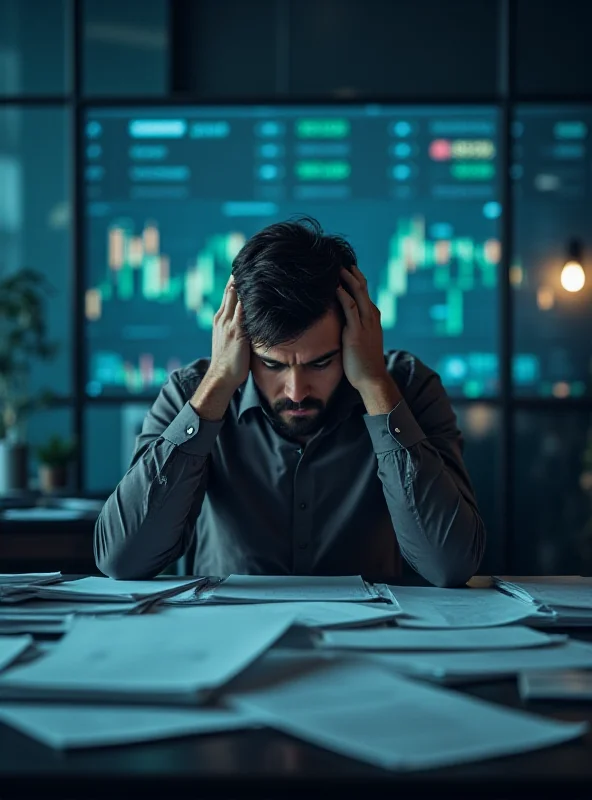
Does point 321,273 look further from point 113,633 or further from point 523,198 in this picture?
point 523,198

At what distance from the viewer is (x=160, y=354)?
453 centimetres

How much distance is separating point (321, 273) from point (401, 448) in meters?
0.37

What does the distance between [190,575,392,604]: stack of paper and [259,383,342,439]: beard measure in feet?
1.26

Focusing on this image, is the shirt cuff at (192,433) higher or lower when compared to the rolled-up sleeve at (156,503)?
higher

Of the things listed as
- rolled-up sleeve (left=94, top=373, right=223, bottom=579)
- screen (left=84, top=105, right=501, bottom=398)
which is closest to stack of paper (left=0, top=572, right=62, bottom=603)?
rolled-up sleeve (left=94, top=373, right=223, bottom=579)

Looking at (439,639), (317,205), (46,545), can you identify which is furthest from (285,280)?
(317,205)

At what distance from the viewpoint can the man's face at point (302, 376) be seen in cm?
182

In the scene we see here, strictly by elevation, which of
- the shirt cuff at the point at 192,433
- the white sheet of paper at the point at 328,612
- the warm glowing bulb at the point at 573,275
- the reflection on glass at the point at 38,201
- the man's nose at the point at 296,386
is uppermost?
the reflection on glass at the point at 38,201

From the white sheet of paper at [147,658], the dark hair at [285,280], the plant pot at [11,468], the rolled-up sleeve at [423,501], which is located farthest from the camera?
the plant pot at [11,468]

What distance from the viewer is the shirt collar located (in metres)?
1.94

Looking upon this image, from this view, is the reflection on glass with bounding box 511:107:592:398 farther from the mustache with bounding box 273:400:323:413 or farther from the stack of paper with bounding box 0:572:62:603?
the stack of paper with bounding box 0:572:62:603

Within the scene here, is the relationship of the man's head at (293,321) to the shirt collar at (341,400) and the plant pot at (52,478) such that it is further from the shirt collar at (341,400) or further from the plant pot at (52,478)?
the plant pot at (52,478)

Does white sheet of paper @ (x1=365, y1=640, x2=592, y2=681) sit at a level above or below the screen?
below

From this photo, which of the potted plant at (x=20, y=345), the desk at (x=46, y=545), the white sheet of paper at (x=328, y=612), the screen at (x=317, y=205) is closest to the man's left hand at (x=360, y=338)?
the white sheet of paper at (x=328, y=612)
